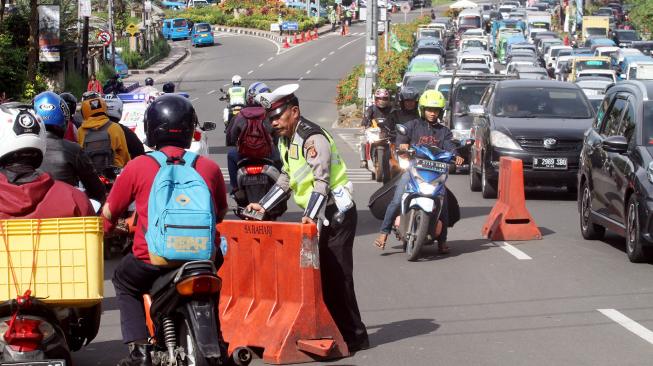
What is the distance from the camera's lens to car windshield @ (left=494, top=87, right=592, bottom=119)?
21.6 metres

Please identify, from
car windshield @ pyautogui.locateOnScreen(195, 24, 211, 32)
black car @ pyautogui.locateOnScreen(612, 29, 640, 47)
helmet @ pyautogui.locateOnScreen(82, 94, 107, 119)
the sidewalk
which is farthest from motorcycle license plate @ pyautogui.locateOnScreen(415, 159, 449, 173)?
car windshield @ pyautogui.locateOnScreen(195, 24, 211, 32)

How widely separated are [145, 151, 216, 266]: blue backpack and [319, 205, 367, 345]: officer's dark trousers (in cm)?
246

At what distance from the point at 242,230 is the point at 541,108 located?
1312 cm

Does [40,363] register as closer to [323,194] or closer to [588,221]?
[323,194]

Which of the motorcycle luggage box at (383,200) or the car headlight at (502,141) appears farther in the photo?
the car headlight at (502,141)

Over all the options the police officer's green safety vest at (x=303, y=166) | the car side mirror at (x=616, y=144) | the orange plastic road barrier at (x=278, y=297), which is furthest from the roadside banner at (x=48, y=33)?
the police officer's green safety vest at (x=303, y=166)

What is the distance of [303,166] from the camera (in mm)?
8914

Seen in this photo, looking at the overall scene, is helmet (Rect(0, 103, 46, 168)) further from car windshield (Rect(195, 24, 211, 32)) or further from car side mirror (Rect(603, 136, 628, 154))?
car windshield (Rect(195, 24, 211, 32))

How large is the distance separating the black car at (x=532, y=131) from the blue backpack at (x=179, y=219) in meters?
14.2

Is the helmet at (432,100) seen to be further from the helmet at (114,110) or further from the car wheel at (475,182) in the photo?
the car wheel at (475,182)

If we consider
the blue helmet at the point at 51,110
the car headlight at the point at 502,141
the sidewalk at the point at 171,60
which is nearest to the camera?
the blue helmet at the point at 51,110

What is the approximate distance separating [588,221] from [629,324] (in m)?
5.25

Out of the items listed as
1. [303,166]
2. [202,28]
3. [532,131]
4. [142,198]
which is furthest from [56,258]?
[202,28]

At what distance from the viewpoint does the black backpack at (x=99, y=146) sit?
1357cm
